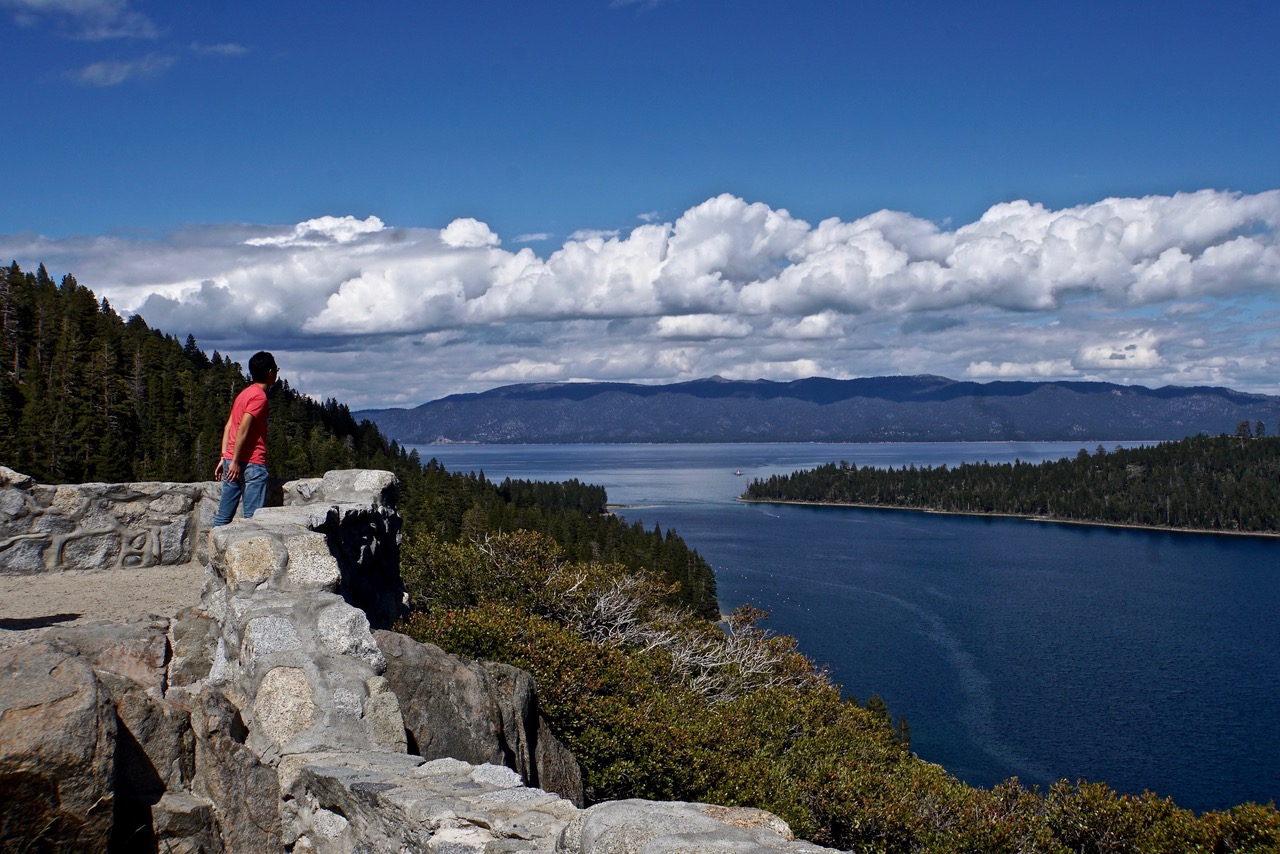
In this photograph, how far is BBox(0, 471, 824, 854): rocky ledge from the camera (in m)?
5.16

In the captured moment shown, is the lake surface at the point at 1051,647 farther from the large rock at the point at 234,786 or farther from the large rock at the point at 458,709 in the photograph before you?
the large rock at the point at 234,786

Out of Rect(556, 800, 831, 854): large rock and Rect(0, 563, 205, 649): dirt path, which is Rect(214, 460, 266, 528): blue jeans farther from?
Rect(556, 800, 831, 854): large rock

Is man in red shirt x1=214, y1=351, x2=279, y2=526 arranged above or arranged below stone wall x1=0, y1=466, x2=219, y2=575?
above

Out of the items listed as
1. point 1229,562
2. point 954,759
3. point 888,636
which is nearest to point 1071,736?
point 954,759

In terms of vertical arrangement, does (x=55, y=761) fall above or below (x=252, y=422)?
below

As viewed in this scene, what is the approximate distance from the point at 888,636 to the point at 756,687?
58.7 metres

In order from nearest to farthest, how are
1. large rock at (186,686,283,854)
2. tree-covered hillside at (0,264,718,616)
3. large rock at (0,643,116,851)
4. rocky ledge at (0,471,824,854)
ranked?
1. rocky ledge at (0,471,824,854)
2. large rock at (0,643,116,851)
3. large rock at (186,686,283,854)
4. tree-covered hillside at (0,264,718,616)

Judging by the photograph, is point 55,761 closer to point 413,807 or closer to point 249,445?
point 413,807

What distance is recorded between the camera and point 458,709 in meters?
8.09

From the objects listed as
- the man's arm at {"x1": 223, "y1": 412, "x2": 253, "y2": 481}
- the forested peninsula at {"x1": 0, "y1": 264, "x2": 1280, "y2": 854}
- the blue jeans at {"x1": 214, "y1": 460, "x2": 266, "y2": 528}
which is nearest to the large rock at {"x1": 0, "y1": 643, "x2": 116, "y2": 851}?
the forested peninsula at {"x1": 0, "y1": 264, "x2": 1280, "y2": 854}

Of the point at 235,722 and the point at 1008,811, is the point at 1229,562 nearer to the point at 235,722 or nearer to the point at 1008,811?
the point at 1008,811

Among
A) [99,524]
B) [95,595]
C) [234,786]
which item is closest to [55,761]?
[234,786]

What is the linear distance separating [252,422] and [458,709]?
399cm

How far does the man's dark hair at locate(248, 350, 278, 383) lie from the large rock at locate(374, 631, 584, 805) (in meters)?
3.21
